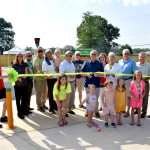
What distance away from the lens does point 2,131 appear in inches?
172

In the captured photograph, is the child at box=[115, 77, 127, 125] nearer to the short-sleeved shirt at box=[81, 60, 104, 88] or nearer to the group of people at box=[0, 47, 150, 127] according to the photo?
the group of people at box=[0, 47, 150, 127]

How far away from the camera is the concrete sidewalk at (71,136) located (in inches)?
143

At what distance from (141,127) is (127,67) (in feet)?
5.63

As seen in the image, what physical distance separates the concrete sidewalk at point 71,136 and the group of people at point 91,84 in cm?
24

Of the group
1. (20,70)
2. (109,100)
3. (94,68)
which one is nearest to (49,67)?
(20,70)

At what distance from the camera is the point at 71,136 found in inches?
163

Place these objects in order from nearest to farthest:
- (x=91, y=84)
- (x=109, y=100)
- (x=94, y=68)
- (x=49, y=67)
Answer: (x=109, y=100) → (x=91, y=84) → (x=94, y=68) → (x=49, y=67)

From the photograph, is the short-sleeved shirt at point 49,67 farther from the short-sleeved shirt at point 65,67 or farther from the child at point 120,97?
the child at point 120,97

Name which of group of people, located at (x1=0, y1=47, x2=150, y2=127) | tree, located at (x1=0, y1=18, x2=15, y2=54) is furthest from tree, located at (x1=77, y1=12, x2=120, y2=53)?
group of people, located at (x1=0, y1=47, x2=150, y2=127)

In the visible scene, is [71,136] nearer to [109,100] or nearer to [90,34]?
[109,100]

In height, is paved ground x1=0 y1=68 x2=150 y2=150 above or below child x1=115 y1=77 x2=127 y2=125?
below

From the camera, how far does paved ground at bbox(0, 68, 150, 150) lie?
3.63 metres

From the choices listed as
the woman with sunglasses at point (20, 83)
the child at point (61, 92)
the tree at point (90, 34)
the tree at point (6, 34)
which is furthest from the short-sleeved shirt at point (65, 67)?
the tree at point (6, 34)

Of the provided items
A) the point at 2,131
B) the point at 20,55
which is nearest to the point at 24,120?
the point at 2,131
